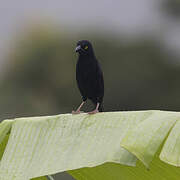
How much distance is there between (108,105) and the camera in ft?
70.5

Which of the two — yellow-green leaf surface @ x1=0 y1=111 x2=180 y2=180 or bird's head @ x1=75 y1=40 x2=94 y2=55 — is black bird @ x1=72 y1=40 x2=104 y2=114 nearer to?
bird's head @ x1=75 y1=40 x2=94 y2=55

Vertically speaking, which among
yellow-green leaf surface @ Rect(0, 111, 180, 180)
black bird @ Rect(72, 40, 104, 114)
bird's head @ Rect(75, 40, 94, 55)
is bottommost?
black bird @ Rect(72, 40, 104, 114)

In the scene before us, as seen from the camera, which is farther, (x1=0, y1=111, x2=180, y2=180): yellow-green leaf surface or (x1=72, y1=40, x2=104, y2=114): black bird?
(x1=72, y1=40, x2=104, y2=114): black bird

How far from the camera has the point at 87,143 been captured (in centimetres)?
197

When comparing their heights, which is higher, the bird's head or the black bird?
the bird's head

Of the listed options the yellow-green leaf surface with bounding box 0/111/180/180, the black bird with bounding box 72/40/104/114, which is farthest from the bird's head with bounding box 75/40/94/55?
the yellow-green leaf surface with bounding box 0/111/180/180

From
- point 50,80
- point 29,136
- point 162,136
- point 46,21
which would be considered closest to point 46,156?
point 29,136

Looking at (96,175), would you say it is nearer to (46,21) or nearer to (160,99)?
(160,99)

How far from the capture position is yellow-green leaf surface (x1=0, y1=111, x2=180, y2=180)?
5.70 feet

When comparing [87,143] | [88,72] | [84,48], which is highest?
[87,143]

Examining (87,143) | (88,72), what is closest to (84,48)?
(88,72)

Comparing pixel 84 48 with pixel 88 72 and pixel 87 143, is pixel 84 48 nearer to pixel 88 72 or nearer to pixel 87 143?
pixel 88 72

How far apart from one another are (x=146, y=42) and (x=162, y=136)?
24.8 metres

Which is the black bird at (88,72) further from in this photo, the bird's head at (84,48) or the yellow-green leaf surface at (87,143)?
the yellow-green leaf surface at (87,143)
